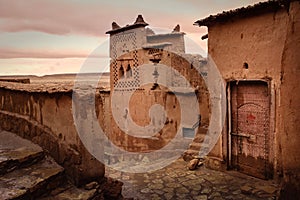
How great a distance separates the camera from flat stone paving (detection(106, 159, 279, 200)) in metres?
6.46

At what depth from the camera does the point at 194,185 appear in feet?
23.4

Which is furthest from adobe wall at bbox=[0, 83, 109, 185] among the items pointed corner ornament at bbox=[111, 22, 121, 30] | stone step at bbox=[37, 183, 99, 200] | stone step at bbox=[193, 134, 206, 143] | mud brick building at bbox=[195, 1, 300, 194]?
pointed corner ornament at bbox=[111, 22, 121, 30]

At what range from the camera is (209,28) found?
27.1 feet

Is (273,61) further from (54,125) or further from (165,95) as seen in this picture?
(54,125)

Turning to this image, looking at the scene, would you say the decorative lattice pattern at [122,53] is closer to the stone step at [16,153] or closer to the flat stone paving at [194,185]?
the flat stone paving at [194,185]

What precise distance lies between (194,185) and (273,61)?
357 centimetres

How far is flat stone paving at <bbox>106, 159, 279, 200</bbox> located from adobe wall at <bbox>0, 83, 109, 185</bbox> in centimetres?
238

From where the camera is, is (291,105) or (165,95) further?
(165,95)

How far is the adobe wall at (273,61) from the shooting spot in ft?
16.7

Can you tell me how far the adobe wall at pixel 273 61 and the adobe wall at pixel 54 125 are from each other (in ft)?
11.0

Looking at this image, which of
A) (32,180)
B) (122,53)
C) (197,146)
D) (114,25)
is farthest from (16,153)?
(114,25)

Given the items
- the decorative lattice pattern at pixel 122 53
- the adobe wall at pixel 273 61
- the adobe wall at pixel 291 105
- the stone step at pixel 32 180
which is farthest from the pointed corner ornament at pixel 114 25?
the stone step at pixel 32 180

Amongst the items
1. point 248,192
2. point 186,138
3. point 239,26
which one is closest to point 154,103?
point 186,138

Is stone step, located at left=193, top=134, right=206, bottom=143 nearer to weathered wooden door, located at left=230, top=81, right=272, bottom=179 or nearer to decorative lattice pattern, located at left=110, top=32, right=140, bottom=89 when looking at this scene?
weathered wooden door, located at left=230, top=81, right=272, bottom=179
